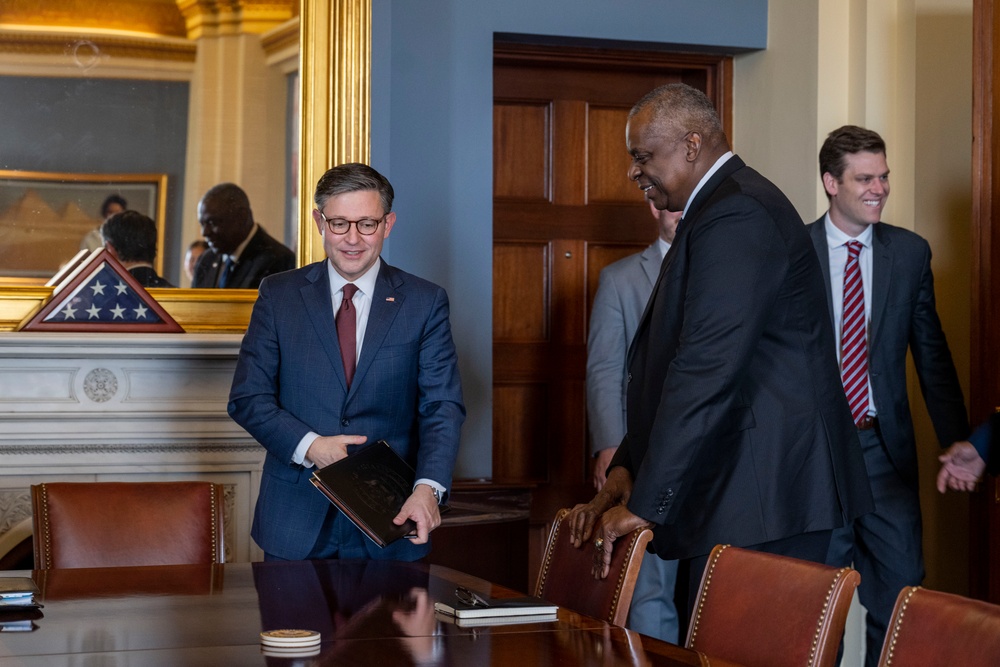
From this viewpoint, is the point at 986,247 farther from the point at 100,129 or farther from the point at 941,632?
the point at 100,129

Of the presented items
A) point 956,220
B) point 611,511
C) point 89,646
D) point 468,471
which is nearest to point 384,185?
point 611,511

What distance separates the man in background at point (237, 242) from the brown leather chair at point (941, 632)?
10.2 feet

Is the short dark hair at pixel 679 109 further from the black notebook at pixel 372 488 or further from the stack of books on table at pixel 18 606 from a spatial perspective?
the stack of books on table at pixel 18 606

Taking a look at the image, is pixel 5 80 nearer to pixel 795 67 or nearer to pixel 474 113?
pixel 474 113

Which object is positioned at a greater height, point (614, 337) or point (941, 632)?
point (614, 337)

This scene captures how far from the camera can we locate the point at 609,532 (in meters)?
2.54

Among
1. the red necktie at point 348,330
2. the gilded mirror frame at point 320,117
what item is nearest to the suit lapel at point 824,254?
the red necktie at point 348,330

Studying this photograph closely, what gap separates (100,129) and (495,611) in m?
2.90

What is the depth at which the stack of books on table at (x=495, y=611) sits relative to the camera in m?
2.14

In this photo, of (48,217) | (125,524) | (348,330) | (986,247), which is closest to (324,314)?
(348,330)

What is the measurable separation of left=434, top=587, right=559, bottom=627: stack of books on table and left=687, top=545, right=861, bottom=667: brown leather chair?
267 millimetres

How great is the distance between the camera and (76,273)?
4.30 metres

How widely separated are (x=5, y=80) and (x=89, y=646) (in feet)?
9.69

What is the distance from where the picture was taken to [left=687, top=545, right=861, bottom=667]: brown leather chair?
1.96m
